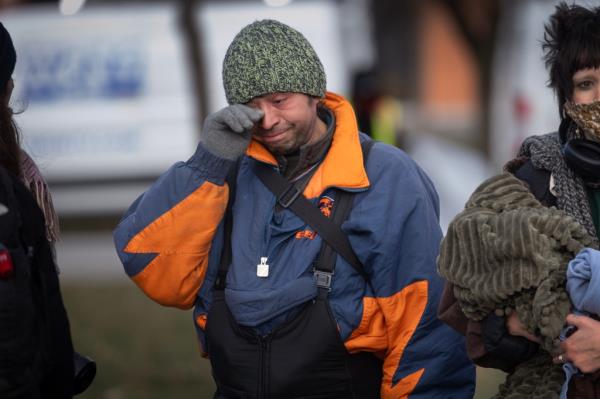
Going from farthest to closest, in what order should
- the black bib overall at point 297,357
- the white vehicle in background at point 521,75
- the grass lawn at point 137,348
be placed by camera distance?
the white vehicle in background at point 521,75 → the grass lawn at point 137,348 → the black bib overall at point 297,357

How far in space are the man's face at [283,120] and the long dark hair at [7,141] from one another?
71 cm

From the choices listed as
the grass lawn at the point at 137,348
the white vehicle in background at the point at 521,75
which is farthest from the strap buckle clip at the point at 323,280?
the white vehicle in background at the point at 521,75

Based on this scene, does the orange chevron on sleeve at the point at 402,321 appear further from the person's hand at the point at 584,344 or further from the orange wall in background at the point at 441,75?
the orange wall in background at the point at 441,75

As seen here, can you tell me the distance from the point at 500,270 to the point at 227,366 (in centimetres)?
91

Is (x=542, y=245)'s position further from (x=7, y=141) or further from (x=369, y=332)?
(x=7, y=141)

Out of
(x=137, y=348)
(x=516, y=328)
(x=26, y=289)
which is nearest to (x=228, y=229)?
(x=26, y=289)

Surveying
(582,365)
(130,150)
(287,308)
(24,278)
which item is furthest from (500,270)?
(130,150)

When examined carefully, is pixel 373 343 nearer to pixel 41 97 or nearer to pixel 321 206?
pixel 321 206

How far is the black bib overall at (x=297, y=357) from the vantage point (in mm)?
2824

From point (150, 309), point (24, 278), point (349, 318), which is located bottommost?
point (150, 309)

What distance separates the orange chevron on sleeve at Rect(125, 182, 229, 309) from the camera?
291 centimetres

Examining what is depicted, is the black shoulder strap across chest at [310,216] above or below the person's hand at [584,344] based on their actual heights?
above

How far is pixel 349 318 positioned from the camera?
2844 mm

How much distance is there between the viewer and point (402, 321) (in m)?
2.90
